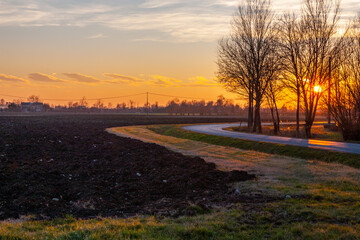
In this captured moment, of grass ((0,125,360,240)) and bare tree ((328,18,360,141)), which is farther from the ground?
bare tree ((328,18,360,141))

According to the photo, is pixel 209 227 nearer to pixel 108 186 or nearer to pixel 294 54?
pixel 108 186

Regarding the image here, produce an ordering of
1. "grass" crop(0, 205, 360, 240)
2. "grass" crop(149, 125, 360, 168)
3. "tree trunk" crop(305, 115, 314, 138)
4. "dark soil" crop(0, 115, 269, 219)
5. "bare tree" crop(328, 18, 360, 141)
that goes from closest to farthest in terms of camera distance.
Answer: "grass" crop(0, 205, 360, 240), "dark soil" crop(0, 115, 269, 219), "grass" crop(149, 125, 360, 168), "bare tree" crop(328, 18, 360, 141), "tree trunk" crop(305, 115, 314, 138)

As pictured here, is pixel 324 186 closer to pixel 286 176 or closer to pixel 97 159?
pixel 286 176

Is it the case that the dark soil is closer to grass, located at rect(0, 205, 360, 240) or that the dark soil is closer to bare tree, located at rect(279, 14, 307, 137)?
grass, located at rect(0, 205, 360, 240)

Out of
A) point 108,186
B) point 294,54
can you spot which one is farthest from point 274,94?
point 108,186

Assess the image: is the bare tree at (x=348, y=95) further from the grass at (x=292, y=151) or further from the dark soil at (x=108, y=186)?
the dark soil at (x=108, y=186)

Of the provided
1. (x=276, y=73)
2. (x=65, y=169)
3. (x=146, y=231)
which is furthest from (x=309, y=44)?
(x=146, y=231)

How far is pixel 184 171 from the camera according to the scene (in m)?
13.5

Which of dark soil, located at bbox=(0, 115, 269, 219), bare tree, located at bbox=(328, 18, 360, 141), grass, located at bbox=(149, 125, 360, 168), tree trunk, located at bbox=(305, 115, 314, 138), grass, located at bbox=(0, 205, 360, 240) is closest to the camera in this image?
grass, located at bbox=(0, 205, 360, 240)

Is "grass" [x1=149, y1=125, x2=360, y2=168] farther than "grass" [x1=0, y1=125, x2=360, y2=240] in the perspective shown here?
Yes

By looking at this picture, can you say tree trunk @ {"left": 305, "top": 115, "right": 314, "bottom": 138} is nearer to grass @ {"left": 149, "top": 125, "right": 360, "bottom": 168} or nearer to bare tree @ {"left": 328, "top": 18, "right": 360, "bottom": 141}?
bare tree @ {"left": 328, "top": 18, "right": 360, "bottom": 141}

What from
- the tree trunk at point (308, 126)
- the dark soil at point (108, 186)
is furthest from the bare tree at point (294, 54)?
the dark soil at point (108, 186)

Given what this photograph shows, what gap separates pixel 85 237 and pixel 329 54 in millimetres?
32249

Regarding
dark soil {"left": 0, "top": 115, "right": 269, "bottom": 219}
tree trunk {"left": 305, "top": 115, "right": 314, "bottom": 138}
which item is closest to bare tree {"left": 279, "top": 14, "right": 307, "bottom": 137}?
tree trunk {"left": 305, "top": 115, "right": 314, "bottom": 138}
